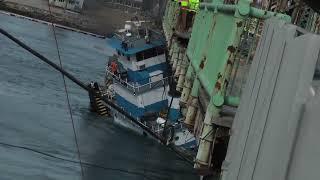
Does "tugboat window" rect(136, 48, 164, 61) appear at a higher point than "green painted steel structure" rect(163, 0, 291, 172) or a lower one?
lower

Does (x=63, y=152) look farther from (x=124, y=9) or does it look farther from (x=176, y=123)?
(x=124, y=9)

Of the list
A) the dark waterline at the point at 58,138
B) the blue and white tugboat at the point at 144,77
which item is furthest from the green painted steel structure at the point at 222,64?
the blue and white tugboat at the point at 144,77

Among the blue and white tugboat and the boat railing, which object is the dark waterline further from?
the boat railing

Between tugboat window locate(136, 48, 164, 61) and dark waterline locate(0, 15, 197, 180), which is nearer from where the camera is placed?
dark waterline locate(0, 15, 197, 180)

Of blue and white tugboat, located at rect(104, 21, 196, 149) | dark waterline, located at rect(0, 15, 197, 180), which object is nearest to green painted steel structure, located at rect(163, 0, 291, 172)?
dark waterline, located at rect(0, 15, 197, 180)

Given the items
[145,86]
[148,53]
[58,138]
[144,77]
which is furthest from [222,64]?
[145,86]

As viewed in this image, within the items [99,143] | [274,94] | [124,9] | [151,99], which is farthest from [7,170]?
[124,9]

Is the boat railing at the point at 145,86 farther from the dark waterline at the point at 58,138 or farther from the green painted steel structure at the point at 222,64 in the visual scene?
the green painted steel structure at the point at 222,64

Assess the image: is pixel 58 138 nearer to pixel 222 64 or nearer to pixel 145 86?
pixel 145 86
